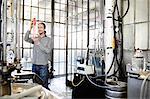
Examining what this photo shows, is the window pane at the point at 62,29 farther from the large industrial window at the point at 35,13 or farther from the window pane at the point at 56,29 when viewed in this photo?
the large industrial window at the point at 35,13

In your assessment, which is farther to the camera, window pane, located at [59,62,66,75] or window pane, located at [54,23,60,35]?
window pane, located at [59,62,66,75]

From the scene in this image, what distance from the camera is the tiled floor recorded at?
15.8ft

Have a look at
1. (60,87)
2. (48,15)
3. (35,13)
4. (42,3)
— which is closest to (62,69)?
(60,87)

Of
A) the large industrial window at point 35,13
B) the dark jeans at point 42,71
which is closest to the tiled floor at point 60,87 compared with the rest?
A: the large industrial window at point 35,13

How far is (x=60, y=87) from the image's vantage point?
5.53 m

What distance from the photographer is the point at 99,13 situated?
542 cm

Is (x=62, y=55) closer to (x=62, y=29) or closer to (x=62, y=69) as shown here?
(x=62, y=69)

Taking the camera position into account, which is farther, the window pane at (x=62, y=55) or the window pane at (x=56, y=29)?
the window pane at (x=62, y=55)

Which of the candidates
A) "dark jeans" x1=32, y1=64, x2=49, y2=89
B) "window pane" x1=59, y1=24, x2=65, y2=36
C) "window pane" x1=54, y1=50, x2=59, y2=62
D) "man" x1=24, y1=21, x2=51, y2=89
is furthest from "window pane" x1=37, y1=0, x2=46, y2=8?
"dark jeans" x1=32, y1=64, x2=49, y2=89

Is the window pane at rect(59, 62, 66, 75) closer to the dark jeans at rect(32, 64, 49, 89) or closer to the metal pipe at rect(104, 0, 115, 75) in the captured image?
the dark jeans at rect(32, 64, 49, 89)

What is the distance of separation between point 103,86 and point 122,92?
398 millimetres

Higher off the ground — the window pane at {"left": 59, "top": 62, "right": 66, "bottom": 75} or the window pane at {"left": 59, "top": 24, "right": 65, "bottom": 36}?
the window pane at {"left": 59, "top": 24, "right": 65, "bottom": 36}

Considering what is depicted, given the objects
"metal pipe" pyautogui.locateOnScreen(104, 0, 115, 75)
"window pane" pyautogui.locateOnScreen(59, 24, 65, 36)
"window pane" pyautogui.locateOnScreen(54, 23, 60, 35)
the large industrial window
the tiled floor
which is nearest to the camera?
"metal pipe" pyautogui.locateOnScreen(104, 0, 115, 75)

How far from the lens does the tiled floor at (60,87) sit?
15.8 ft
